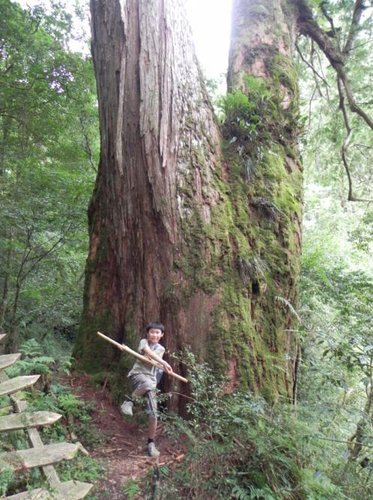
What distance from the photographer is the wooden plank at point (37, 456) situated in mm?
2650

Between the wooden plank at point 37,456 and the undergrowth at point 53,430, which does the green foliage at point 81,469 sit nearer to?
the undergrowth at point 53,430

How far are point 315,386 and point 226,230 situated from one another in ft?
9.40

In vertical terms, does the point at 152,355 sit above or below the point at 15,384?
above

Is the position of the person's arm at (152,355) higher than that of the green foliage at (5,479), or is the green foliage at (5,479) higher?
the person's arm at (152,355)

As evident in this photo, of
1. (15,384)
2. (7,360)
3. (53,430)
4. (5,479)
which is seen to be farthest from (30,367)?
(5,479)

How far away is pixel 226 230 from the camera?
443 cm

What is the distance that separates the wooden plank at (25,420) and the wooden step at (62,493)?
1.72ft

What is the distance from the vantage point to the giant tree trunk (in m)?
4.09

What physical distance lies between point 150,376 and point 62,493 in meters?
1.31

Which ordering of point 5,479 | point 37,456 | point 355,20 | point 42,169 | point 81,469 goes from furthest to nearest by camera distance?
point 355,20 → point 42,169 → point 81,469 → point 37,456 → point 5,479

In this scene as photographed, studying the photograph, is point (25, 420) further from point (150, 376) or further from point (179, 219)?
point (179, 219)

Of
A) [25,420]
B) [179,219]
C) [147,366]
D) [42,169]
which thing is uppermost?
[42,169]

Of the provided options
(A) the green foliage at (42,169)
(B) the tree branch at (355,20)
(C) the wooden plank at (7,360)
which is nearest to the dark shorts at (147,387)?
(C) the wooden plank at (7,360)

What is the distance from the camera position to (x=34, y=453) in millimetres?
2822
